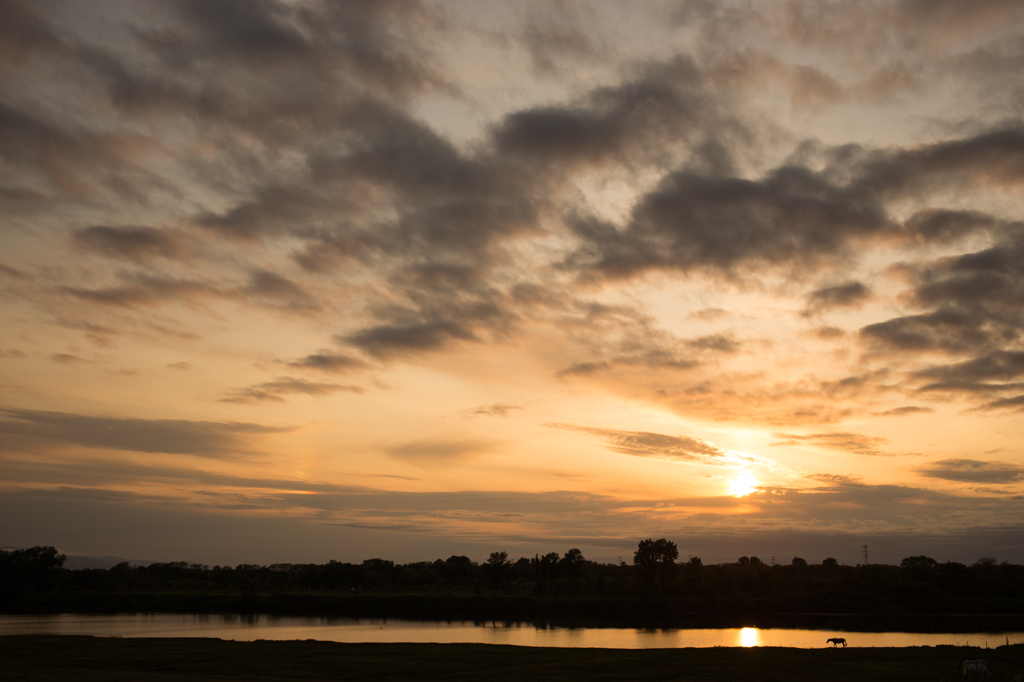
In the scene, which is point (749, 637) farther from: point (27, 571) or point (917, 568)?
point (27, 571)

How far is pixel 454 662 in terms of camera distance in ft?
126

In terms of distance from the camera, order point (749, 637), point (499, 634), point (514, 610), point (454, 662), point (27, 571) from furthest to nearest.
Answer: point (27, 571), point (514, 610), point (499, 634), point (749, 637), point (454, 662)

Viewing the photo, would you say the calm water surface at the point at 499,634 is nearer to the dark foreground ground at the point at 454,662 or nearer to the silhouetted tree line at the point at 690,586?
the dark foreground ground at the point at 454,662

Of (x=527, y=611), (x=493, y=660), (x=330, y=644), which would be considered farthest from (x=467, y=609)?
(x=493, y=660)

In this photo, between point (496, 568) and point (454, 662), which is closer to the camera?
point (454, 662)

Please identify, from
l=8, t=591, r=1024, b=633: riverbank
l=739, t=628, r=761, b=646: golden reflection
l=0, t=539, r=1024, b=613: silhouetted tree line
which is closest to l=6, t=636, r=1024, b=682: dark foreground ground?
l=739, t=628, r=761, b=646: golden reflection

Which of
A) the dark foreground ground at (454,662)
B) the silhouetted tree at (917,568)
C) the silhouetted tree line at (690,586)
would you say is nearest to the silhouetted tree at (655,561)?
the silhouetted tree line at (690,586)

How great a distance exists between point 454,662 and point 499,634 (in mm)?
37756

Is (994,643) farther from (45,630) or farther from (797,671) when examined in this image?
(45,630)

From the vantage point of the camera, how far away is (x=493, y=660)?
39406 mm

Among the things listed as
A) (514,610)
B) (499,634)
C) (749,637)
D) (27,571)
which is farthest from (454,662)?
(27,571)

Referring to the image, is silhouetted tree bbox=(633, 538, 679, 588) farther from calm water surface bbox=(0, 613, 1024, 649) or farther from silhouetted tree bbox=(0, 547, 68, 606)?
silhouetted tree bbox=(0, 547, 68, 606)

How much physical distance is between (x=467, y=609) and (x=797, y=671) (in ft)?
296

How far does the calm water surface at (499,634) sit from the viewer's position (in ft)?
207
